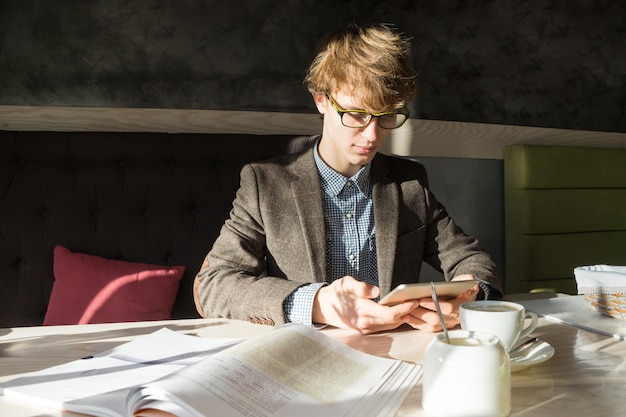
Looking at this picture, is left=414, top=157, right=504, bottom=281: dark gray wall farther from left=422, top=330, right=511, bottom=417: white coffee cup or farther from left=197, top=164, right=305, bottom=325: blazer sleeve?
left=422, top=330, right=511, bottom=417: white coffee cup

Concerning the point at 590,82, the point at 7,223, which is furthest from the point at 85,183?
the point at 590,82

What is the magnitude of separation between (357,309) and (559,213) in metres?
1.98

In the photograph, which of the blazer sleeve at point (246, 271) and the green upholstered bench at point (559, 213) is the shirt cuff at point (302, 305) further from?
the green upholstered bench at point (559, 213)

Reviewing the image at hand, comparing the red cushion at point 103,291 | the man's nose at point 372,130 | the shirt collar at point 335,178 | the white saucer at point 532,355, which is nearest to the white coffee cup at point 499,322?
the white saucer at point 532,355

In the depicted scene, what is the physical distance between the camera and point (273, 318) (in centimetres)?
122

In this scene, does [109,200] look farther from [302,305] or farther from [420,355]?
[420,355]

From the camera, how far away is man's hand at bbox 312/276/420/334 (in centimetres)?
109

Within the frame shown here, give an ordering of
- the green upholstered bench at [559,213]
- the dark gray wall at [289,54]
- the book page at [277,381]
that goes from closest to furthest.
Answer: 1. the book page at [277,381]
2. the dark gray wall at [289,54]
3. the green upholstered bench at [559,213]

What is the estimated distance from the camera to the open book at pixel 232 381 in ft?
2.19

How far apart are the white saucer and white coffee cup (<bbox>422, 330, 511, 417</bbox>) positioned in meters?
0.17

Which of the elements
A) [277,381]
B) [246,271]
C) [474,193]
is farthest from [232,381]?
[474,193]

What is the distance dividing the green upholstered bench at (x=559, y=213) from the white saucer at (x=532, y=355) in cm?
186

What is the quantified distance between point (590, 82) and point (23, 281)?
277cm

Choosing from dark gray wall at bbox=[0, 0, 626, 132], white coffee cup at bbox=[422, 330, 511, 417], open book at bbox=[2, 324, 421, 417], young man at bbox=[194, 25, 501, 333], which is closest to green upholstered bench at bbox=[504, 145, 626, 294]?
dark gray wall at bbox=[0, 0, 626, 132]
